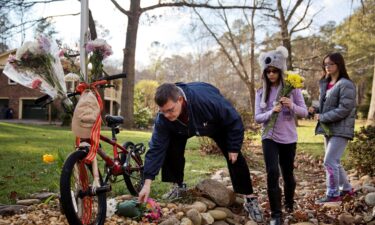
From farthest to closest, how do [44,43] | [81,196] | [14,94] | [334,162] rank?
[14,94], [334,162], [44,43], [81,196]

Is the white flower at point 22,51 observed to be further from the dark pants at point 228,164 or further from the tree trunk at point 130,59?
the tree trunk at point 130,59

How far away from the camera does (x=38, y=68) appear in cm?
339

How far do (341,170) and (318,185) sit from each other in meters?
1.37

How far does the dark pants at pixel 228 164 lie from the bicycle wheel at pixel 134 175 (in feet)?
1.25

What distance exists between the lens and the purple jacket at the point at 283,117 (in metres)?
3.97

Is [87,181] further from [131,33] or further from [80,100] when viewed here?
[131,33]

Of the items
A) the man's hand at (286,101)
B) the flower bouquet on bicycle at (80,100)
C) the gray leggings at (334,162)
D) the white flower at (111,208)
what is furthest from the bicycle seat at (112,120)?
the gray leggings at (334,162)

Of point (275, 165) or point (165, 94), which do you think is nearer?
point (165, 94)

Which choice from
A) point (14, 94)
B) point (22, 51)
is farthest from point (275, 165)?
point (14, 94)

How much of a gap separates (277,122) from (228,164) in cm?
66

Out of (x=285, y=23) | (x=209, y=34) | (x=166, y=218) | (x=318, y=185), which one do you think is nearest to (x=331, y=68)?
(x=318, y=185)

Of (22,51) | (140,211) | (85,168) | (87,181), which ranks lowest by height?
(140,211)

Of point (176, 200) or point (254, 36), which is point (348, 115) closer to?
point (176, 200)

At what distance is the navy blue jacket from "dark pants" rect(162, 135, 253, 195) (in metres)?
0.28
